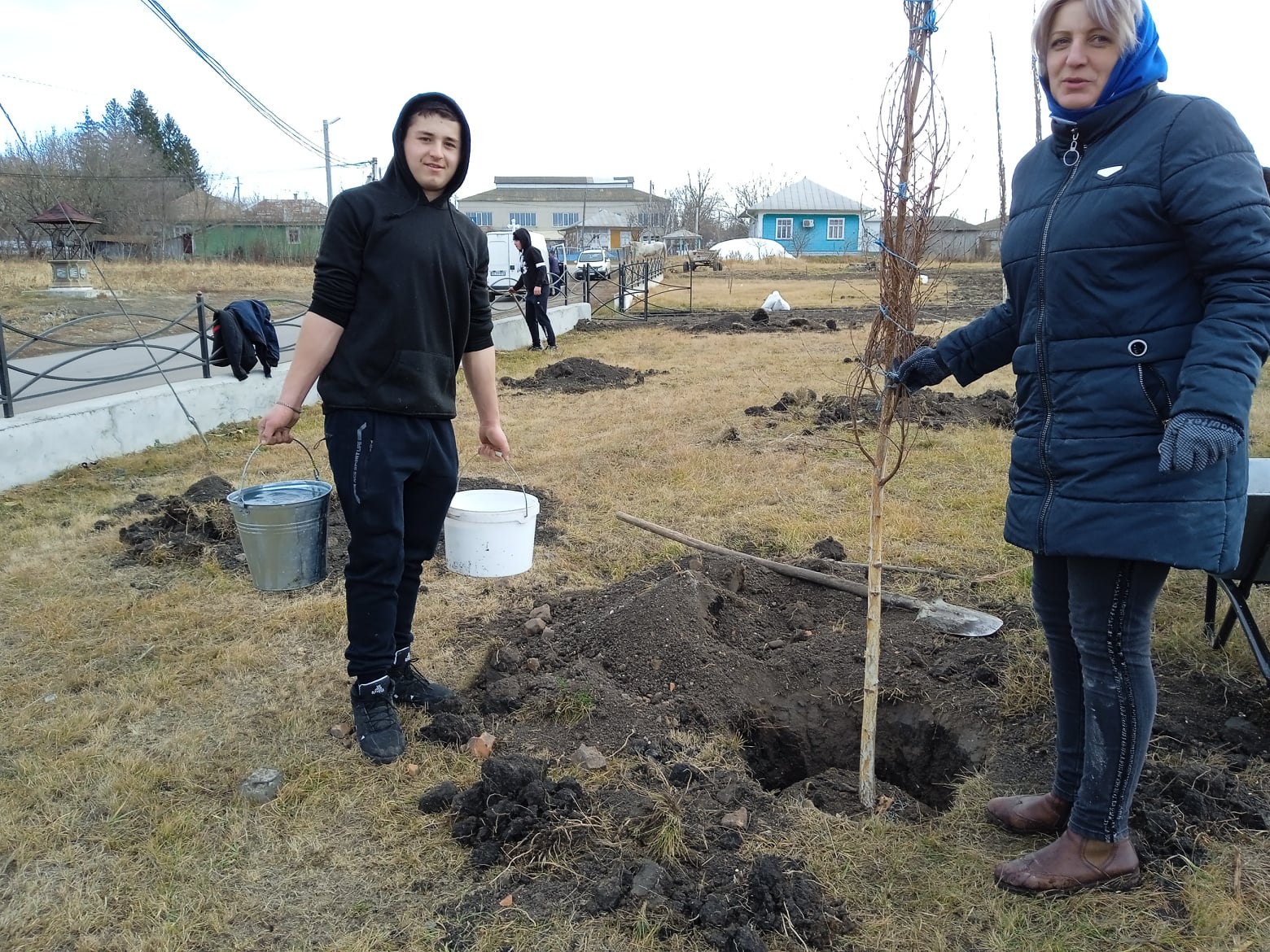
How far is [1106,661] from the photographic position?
6.91ft

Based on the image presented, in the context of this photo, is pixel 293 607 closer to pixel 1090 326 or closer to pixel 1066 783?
pixel 1066 783

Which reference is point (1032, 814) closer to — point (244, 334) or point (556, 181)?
point (244, 334)

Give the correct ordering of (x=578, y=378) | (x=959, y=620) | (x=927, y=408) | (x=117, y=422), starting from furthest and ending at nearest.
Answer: (x=578, y=378) < (x=927, y=408) < (x=117, y=422) < (x=959, y=620)

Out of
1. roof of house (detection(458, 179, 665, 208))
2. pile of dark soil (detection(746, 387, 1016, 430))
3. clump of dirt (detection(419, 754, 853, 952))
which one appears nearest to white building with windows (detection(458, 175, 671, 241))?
roof of house (detection(458, 179, 665, 208))

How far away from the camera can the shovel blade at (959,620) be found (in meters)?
3.85

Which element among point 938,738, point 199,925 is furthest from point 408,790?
point 938,738

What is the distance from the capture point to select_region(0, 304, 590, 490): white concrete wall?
21.2ft

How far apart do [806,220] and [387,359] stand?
229 ft

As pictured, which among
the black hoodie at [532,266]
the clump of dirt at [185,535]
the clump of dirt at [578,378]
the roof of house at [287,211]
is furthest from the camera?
the roof of house at [287,211]

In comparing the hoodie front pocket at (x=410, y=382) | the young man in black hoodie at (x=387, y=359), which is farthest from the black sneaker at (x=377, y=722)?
the hoodie front pocket at (x=410, y=382)

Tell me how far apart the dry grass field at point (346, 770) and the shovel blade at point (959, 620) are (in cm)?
12

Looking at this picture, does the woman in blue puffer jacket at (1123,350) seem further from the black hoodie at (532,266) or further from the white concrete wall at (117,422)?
the black hoodie at (532,266)

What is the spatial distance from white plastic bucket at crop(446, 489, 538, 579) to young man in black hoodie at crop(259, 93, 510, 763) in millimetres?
1332

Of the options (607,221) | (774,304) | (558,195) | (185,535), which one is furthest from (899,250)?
(558,195)
